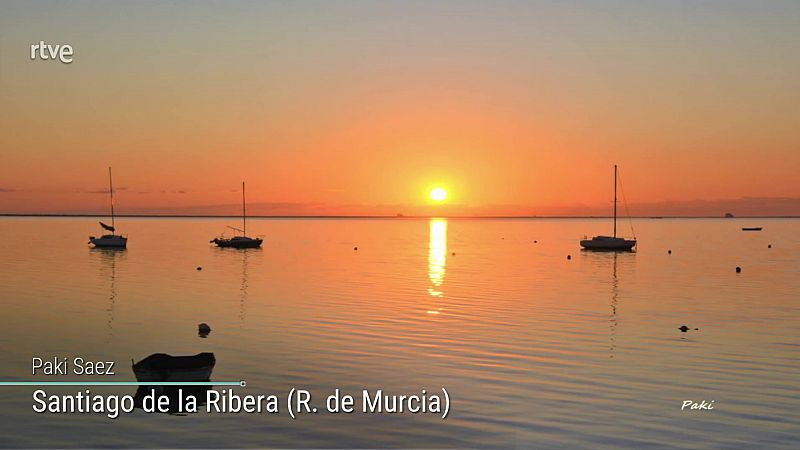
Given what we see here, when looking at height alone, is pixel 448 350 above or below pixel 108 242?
below

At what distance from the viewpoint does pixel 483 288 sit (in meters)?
72.7

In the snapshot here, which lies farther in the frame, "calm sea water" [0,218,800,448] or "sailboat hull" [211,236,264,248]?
"sailboat hull" [211,236,264,248]

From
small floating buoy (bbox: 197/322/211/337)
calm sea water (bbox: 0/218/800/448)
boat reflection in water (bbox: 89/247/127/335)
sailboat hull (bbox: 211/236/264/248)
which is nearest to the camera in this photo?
calm sea water (bbox: 0/218/800/448)

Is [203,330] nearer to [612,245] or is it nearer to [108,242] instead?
[108,242]

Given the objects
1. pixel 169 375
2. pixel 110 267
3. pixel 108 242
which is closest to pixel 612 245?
pixel 110 267

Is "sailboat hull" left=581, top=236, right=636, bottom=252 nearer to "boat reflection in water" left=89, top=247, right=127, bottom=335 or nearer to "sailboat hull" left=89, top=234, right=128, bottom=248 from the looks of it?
"boat reflection in water" left=89, top=247, right=127, bottom=335

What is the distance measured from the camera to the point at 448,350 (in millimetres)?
37156

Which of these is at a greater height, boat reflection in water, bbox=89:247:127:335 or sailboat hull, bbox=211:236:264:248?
sailboat hull, bbox=211:236:264:248

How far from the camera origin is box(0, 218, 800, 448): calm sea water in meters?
23.5

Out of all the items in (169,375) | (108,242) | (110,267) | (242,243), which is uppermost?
(108,242)

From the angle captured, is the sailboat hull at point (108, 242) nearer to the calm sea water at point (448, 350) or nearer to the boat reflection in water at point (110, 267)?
the boat reflection in water at point (110, 267)

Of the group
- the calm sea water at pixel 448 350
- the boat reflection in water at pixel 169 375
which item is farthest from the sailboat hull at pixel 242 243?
the boat reflection in water at pixel 169 375

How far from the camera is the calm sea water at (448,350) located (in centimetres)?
2345

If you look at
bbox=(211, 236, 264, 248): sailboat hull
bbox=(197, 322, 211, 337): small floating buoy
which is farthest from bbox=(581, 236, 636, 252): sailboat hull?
bbox=(197, 322, 211, 337): small floating buoy
